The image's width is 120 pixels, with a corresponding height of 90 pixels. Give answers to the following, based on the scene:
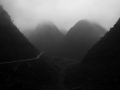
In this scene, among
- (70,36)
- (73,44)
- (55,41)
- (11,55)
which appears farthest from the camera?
(55,41)

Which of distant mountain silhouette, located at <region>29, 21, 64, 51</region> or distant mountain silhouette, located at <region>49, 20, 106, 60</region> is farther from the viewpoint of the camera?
distant mountain silhouette, located at <region>29, 21, 64, 51</region>

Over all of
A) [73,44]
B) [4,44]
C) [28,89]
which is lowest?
[28,89]

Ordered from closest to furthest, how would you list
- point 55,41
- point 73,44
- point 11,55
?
point 11,55, point 73,44, point 55,41

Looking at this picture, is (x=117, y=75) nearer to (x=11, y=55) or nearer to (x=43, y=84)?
(x=43, y=84)

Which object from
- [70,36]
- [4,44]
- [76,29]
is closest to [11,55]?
[4,44]

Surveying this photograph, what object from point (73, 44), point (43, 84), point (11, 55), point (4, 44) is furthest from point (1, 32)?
point (73, 44)

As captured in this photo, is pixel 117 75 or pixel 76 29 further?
pixel 76 29

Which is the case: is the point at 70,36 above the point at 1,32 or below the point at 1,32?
above
